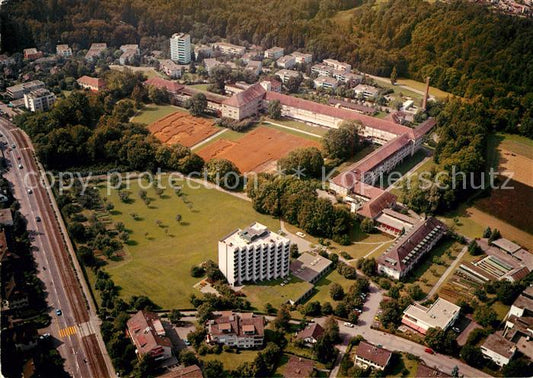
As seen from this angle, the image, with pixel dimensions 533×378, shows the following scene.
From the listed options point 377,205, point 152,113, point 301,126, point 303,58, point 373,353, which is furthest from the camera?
point 303,58

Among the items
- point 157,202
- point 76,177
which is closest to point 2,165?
point 76,177

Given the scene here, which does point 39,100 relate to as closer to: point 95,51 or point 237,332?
point 95,51

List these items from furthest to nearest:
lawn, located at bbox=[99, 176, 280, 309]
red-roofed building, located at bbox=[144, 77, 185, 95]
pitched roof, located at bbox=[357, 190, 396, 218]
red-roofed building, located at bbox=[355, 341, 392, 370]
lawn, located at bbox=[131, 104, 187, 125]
A: red-roofed building, located at bbox=[144, 77, 185, 95]
lawn, located at bbox=[131, 104, 187, 125]
pitched roof, located at bbox=[357, 190, 396, 218]
lawn, located at bbox=[99, 176, 280, 309]
red-roofed building, located at bbox=[355, 341, 392, 370]

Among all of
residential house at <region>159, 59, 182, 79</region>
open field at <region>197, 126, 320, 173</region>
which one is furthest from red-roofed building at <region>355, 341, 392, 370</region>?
residential house at <region>159, 59, 182, 79</region>

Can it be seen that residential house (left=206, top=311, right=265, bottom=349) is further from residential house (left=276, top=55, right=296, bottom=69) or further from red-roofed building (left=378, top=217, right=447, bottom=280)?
residential house (left=276, top=55, right=296, bottom=69)

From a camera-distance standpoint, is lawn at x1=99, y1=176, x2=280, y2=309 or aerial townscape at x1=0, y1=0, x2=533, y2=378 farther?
lawn at x1=99, y1=176, x2=280, y2=309

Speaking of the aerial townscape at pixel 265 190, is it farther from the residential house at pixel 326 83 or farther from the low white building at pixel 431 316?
the residential house at pixel 326 83

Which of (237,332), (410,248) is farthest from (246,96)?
(237,332)
